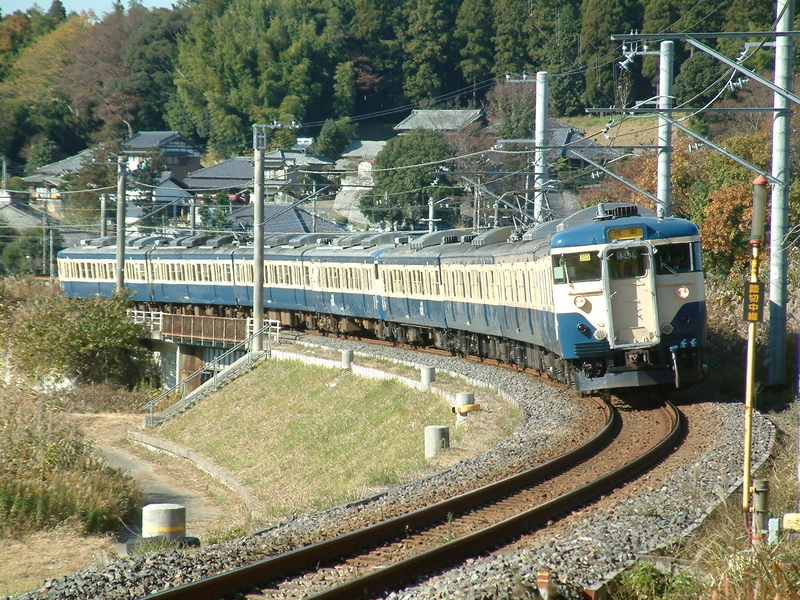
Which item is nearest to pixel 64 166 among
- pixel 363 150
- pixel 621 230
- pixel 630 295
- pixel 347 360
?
pixel 363 150

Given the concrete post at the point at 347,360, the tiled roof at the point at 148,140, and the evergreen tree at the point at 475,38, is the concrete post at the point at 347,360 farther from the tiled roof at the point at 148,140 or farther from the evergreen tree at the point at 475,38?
the tiled roof at the point at 148,140

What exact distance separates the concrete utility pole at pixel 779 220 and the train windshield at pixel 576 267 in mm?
2675

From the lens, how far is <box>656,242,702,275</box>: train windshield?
13695 millimetres

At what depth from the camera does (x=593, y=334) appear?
45.5 ft

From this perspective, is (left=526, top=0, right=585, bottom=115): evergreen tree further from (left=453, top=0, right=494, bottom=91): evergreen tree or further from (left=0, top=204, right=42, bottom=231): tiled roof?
(left=0, top=204, right=42, bottom=231): tiled roof

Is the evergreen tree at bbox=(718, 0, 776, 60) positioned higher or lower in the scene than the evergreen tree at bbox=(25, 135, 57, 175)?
higher

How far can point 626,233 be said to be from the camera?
45.0 ft

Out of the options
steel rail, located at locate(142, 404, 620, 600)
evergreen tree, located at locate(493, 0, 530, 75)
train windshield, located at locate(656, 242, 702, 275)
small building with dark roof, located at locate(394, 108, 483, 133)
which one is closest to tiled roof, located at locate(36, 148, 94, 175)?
small building with dark roof, located at locate(394, 108, 483, 133)

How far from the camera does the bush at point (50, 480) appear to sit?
1269cm

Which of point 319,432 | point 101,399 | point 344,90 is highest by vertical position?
point 344,90

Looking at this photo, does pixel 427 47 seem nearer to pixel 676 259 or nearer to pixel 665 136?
pixel 665 136

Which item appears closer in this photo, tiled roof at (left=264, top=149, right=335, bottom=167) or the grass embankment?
the grass embankment

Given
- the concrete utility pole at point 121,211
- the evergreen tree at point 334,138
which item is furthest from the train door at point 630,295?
the evergreen tree at point 334,138

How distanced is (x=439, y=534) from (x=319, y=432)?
12.7 metres
